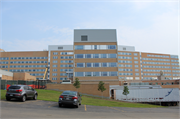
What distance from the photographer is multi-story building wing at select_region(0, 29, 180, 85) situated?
46500 mm

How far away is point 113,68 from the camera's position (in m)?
46.7

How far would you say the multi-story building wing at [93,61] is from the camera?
46.5 metres

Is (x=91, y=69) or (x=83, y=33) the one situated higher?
(x=83, y=33)

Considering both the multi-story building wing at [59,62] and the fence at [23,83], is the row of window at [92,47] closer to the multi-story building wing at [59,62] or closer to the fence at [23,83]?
the fence at [23,83]

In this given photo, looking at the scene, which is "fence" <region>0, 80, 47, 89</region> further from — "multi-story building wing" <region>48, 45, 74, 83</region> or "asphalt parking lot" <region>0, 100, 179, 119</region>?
"multi-story building wing" <region>48, 45, 74, 83</region>

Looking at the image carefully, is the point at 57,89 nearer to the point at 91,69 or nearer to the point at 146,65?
the point at 91,69

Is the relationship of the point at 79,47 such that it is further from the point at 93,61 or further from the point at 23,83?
the point at 23,83

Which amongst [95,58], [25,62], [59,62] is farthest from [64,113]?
[25,62]

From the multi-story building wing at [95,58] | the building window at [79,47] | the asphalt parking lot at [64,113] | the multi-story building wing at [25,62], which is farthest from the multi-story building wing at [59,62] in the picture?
the asphalt parking lot at [64,113]

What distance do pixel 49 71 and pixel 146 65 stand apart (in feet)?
200

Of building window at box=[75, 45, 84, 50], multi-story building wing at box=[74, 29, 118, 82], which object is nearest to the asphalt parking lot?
multi-story building wing at box=[74, 29, 118, 82]

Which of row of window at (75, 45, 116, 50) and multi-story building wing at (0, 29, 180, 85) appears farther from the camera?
row of window at (75, 45, 116, 50)

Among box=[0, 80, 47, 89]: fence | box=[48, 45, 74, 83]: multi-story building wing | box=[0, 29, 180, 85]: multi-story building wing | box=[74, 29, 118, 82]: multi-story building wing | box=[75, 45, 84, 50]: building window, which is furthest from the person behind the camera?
box=[48, 45, 74, 83]: multi-story building wing

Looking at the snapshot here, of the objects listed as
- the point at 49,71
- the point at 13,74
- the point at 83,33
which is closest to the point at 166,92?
the point at 83,33
